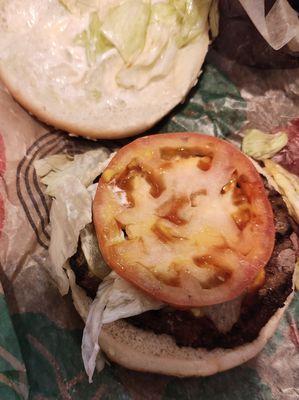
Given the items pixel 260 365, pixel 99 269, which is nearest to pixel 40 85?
pixel 99 269

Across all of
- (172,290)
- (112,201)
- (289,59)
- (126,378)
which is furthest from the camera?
(289,59)

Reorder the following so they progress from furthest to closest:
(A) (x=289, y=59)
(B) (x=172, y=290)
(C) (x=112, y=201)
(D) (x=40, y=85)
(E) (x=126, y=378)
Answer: (A) (x=289, y=59) → (D) (x=40, y=85) → (E) (x=126, y=378) → (C) (x=112, y=201) → (B) (x=172, y=290)

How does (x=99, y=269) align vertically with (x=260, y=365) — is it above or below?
above

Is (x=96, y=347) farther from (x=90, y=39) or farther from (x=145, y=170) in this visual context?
(x=90, y=39)

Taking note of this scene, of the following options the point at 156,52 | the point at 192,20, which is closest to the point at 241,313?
the point at 156,52

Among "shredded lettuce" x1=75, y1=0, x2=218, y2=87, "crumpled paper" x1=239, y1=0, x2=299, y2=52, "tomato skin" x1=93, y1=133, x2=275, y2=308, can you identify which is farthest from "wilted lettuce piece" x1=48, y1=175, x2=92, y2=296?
"crumpled paper" x1=239, y1=0, x2=299, y2=52

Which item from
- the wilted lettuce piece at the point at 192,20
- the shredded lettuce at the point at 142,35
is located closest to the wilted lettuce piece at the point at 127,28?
the shredded lettuce at the point at 142,35

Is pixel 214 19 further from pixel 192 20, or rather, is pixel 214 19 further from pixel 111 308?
pixel 111 308
